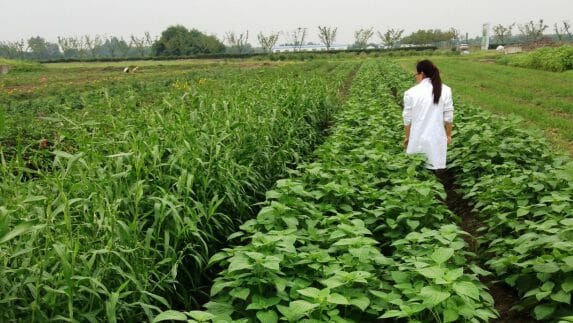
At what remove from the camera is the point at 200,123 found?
4.88m

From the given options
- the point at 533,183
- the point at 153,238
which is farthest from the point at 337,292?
the point at 533,183

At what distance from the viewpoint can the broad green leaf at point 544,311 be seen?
2627mm

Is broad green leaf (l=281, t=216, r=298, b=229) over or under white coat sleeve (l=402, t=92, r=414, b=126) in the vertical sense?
under

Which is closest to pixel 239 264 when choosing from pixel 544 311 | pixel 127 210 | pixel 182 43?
pixel 127 210

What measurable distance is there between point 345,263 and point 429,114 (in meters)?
3.30

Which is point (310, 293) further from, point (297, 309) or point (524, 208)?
point (524, 208)

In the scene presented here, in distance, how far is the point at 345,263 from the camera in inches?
106

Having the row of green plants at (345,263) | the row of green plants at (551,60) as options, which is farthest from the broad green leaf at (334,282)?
the row of green plants at (551,60)

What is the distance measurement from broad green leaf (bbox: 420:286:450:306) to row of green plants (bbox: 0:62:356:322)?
1448 mm

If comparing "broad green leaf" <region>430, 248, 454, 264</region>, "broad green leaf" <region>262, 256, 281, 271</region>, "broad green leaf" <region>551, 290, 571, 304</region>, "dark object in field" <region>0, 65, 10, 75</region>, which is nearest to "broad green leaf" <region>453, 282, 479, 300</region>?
"broad green leaf" <region>430, 248, 454, 264</region>

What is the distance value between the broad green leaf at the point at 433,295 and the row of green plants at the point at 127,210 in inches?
57.0

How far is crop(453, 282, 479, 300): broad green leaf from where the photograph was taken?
220 centimetres

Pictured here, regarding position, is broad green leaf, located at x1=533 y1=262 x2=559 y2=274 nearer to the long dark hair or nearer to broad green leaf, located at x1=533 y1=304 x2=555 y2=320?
broad green leaf, located at x1=533 y1=304 x2=555 y2=320

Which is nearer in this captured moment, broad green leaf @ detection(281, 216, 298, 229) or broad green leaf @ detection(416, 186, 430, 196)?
broad green leaf @ detection(281, 216, 298, 229)
